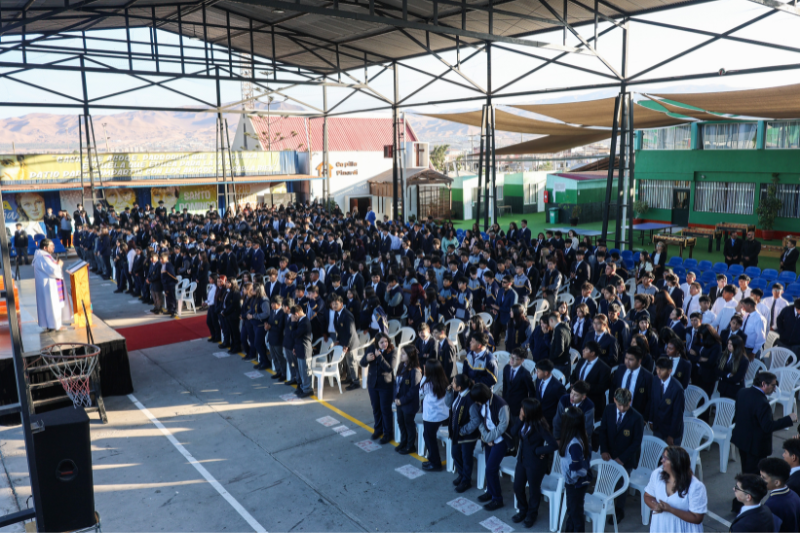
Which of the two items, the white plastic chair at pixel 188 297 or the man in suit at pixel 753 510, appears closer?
the man in suit at pixel 753 510

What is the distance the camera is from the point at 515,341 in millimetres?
8602

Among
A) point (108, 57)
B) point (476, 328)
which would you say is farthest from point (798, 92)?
point (108, 57)

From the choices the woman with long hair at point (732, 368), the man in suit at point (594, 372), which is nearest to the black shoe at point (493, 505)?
the man in suit at point (594, 372)

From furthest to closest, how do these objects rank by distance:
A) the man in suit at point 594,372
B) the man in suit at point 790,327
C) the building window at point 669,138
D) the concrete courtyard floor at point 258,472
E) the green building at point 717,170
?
the building window at point 669,138, the green building at point 717,170, the man in suit at point 790,327, the man in suit at point 594,372, the concrete courtyard floor at point 258,472

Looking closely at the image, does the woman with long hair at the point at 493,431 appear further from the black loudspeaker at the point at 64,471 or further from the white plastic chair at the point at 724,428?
the black loudspeaker at the point at 64,471

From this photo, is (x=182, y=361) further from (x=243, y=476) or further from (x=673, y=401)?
(x=673, y=401)

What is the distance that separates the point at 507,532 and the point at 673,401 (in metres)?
2.00

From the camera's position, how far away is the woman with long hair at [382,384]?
6750 mm

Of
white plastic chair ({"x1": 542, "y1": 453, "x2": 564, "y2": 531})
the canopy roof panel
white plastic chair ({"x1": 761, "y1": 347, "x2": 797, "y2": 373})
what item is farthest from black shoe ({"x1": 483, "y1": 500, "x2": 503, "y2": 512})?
the canopy roof panel

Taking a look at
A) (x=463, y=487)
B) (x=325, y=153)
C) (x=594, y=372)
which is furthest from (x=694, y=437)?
(x=325, y=153)

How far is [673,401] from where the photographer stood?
5.44 meters

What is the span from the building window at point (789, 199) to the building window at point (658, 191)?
3.58 m

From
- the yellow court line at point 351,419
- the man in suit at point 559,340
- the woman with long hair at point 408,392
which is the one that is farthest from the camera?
the man in suit at point 559,340

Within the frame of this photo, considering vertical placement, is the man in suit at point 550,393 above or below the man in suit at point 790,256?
below
